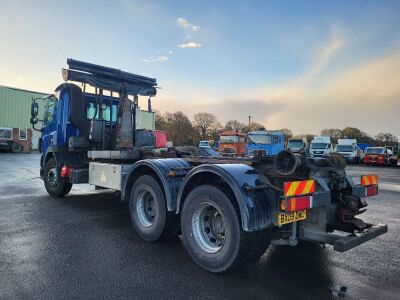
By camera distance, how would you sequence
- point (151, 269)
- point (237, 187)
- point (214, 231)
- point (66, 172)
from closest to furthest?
point (237, 187) → point (151, 269) → point (214, 231) → point (66, 172)

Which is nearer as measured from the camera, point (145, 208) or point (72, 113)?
point (145, 208)

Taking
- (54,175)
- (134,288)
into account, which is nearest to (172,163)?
(134,288)

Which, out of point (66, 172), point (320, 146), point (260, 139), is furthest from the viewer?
point (320, 146)

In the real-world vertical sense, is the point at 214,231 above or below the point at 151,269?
above

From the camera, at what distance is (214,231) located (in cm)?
449

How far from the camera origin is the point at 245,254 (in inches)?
157

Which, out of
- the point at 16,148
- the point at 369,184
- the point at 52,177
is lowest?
the point at 52,177

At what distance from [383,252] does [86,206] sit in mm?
6165

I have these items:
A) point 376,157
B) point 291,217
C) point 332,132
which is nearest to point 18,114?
point 376,157

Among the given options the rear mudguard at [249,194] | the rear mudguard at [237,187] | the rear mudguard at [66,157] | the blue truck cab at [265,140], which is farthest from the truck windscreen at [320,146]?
the rear mudguard at [249,194]

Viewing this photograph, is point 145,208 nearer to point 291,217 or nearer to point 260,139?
point 291,217

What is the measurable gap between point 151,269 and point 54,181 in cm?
586

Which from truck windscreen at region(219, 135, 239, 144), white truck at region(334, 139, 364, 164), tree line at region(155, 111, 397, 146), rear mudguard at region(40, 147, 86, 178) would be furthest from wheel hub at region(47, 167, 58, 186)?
tree line at region(155, 111, 397, 146)

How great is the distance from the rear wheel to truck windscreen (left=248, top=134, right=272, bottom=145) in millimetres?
18631
